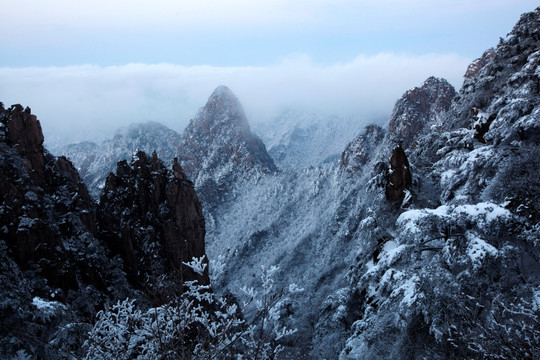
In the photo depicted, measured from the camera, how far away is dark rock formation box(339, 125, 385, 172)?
9294 cm

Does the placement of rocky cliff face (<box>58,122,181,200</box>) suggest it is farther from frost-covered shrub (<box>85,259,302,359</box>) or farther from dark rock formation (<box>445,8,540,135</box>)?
frost-covered shrub (<box>85,259,302,359</box>)

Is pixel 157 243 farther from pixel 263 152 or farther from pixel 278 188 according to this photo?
pixel 263 152

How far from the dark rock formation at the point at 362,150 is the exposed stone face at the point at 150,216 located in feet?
209

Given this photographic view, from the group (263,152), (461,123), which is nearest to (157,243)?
(461,123)

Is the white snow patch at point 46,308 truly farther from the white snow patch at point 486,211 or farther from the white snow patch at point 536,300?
the white snow patch at point 536,300

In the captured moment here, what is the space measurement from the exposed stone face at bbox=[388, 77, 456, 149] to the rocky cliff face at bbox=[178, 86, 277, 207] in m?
55.2

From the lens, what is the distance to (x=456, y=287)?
7762 mm

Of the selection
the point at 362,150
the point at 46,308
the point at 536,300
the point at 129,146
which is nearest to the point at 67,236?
the point at 46,308

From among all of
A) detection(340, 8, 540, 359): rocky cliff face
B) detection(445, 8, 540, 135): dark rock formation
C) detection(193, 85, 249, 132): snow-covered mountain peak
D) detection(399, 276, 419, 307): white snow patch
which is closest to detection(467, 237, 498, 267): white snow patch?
detection(340, 8, 540, 359): rocky cliff face

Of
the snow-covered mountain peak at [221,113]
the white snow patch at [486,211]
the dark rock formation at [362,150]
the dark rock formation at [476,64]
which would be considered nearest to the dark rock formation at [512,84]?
the white snow patch at [486,211]

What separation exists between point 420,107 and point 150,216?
254 ft

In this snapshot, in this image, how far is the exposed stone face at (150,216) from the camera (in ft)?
108

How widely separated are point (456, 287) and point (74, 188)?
2913cm

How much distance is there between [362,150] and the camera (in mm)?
93875
